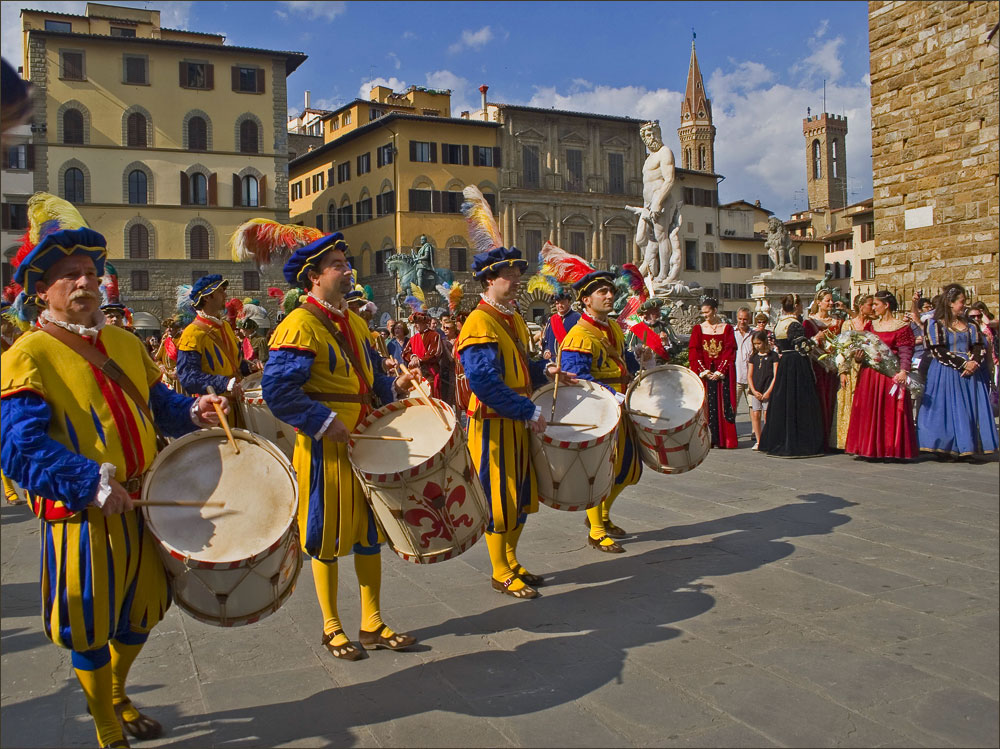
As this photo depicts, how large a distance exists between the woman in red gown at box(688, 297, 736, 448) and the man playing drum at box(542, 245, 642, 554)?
480 cm

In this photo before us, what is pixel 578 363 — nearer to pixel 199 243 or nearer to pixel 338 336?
pixel 338 336

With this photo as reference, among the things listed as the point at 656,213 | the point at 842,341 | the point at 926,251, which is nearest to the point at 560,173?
the point at 656,213

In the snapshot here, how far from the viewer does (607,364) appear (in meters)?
6.25

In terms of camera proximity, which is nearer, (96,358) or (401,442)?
(96,358)

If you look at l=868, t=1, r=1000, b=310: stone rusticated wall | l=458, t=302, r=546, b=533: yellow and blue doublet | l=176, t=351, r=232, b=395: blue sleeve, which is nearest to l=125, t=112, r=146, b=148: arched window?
l=868, t=1, r=1000, b=310: stone rusticated wall

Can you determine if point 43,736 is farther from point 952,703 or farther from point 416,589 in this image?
point 952,703

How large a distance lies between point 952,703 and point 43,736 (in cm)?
352

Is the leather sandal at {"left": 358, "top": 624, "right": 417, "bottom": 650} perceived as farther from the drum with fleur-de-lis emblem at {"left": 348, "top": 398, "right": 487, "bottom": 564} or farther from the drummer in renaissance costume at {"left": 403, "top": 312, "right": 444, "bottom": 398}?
the drummer in renaissance costume at {"left": 403, "top": 312, "right": 444, "bottom": 398}

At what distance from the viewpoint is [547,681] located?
153 inches

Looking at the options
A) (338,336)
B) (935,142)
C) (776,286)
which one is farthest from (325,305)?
(776,286)

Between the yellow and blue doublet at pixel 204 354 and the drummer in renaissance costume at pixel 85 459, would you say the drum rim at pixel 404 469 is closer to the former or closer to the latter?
the drummer in renaissance costume at pixel 85 459

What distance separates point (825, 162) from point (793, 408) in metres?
101

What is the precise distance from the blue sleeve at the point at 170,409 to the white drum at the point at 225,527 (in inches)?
8.7

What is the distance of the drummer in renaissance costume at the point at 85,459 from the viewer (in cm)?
298
